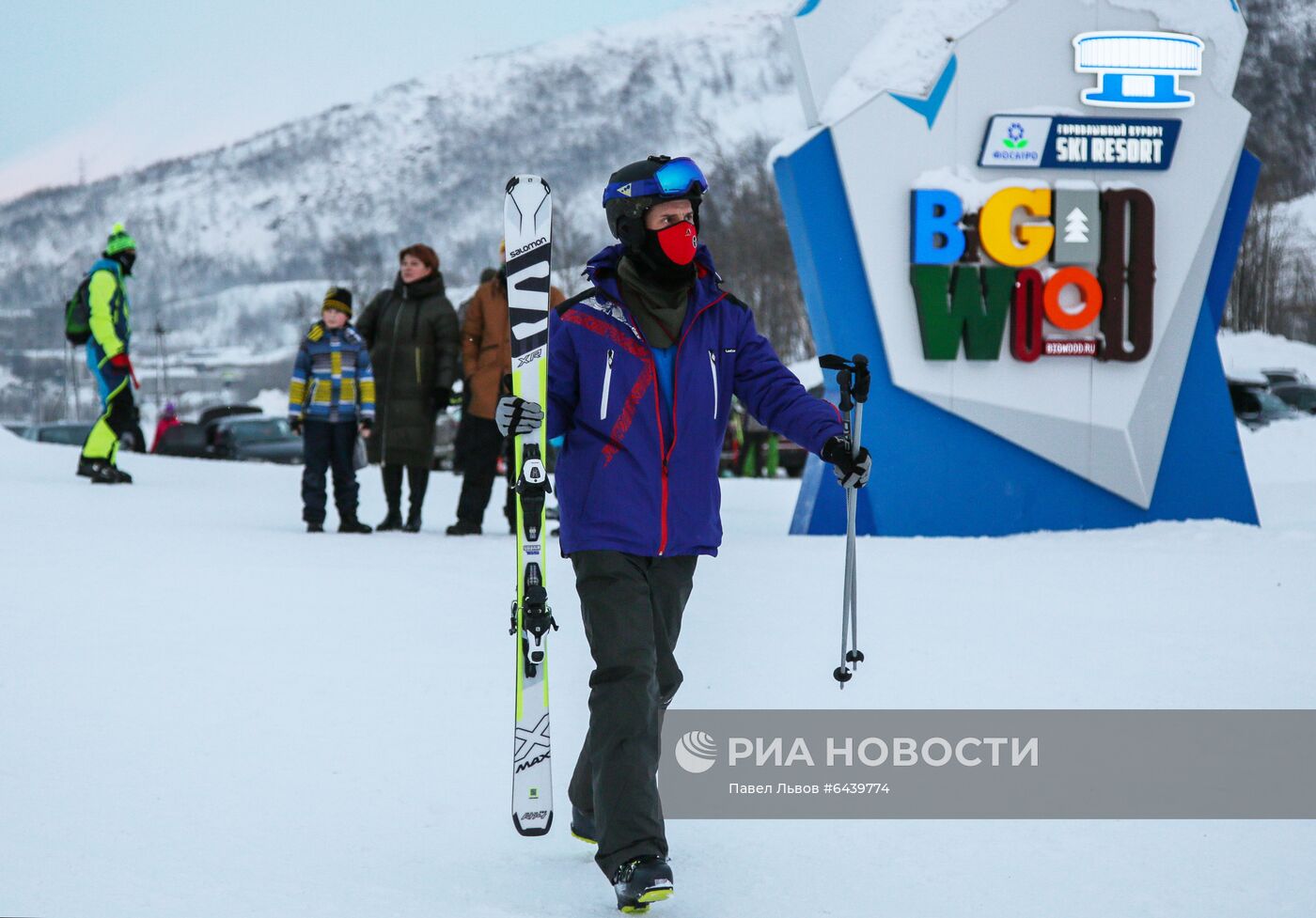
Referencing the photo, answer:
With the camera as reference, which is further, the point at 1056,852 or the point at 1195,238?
the point at 1195,238

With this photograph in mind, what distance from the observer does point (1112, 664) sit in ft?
20.7

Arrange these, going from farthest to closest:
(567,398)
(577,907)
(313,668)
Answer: (313,668) < (567,398) < (577,907)

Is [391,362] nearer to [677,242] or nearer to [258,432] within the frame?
[677,242]

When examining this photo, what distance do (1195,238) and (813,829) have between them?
8483mm

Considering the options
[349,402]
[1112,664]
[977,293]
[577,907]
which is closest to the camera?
[577,907]

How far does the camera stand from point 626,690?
3582 millimetres

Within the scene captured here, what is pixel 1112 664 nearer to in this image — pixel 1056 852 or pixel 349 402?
pixel 1056 852

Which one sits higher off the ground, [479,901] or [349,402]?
[349,402]

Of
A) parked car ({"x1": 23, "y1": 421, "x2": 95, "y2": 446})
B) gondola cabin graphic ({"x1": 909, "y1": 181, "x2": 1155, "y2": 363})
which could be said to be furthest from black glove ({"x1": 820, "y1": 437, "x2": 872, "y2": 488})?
parked car ({"x1": 23, "y1": 421, "x2": 95, "y2": 446})

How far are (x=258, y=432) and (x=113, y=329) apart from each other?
1491cm

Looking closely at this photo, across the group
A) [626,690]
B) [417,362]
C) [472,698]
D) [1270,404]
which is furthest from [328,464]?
[1270,404]

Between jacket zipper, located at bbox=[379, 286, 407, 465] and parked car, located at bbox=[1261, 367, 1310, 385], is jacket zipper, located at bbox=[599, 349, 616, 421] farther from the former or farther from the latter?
parked car, located at bbox=[1261, 367, 1310, 385]

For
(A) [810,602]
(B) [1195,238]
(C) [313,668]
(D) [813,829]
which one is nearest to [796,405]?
(D) [813,829]

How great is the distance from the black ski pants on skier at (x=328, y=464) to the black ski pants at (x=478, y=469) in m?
0.73
